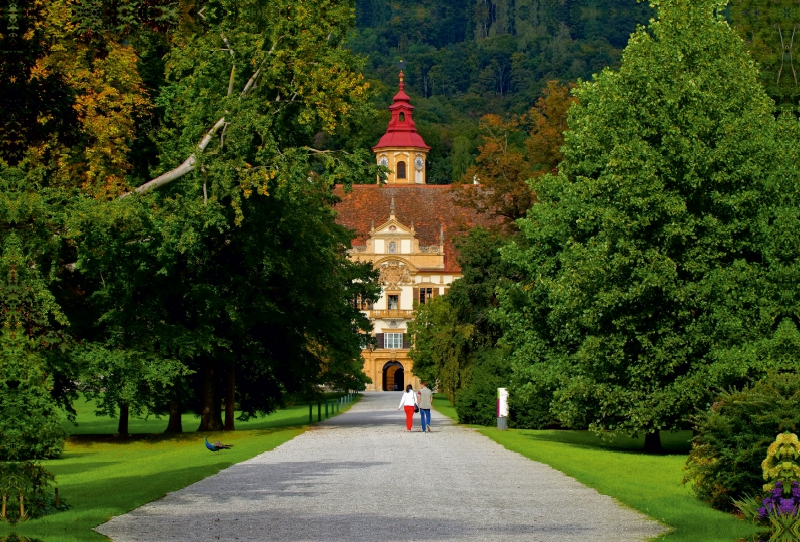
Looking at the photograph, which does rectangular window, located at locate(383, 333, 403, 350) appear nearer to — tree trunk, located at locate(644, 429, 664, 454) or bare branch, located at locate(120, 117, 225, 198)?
tree trunk, located at locate(644, 429, 664, 454)

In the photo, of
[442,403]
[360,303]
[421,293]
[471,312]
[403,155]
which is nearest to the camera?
[471,312]

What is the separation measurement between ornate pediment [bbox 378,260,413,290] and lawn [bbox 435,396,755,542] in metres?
60.6

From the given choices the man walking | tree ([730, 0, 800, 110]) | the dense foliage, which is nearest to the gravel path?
the dense foliage

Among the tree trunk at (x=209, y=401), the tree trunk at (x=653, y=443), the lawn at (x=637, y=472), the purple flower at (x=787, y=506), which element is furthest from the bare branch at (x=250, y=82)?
the purple flower at (x=787, y=506)

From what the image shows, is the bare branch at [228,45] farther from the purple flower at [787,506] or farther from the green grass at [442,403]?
the green grass at [442,403]

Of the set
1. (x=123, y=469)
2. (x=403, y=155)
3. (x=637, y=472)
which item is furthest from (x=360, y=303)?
(x=403, y=155)

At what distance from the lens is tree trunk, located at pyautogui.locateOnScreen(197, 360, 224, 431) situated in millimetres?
36750

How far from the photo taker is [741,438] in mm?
15312

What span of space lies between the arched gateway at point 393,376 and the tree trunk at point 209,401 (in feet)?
209

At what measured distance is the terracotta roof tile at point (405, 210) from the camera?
98.2 metres

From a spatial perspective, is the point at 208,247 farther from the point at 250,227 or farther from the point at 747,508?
the point at 747,508

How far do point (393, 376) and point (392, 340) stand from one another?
146 inches

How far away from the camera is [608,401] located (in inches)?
1013

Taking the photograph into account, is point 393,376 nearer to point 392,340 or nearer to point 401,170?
point 392,340
